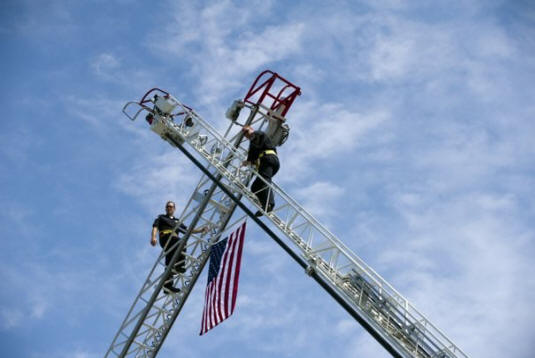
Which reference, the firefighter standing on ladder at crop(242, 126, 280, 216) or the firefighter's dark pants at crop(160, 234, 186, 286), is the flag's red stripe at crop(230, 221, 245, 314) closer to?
the firefighter standing on ladder at crop(242, 126, 280, 216)

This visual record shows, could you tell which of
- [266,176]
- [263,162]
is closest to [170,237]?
[266,176]

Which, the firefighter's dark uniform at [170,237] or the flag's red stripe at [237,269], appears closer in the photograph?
the flag's red stripe at [237,269]

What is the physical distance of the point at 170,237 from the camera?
18906mm

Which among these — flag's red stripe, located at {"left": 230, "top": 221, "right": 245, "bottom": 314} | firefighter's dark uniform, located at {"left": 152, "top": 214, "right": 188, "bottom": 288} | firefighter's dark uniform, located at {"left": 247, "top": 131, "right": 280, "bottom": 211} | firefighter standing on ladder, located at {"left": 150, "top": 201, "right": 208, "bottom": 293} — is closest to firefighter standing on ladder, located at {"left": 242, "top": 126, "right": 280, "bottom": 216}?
firefighter's dark uniform, located at {"left": 247, "top": 131, "right": 280, "bottom": 211}

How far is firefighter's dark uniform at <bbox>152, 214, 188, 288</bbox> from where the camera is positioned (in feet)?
61.9

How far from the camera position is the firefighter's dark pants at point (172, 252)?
1883cm

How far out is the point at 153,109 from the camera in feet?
63.1

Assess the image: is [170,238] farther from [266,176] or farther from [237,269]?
[266,176]

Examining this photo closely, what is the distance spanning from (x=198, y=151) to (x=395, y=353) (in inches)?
251

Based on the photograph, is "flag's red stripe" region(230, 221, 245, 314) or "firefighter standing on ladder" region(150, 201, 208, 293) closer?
"flag's red stripe" region(230, 221, 245, 314)

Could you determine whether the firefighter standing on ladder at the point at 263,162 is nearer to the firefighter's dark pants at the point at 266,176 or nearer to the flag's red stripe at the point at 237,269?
the firefighter's dark pants at the point at 266,176

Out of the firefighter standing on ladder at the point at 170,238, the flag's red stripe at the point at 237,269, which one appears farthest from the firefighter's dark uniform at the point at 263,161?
the firefighter standing on ladder at the point at 170,238

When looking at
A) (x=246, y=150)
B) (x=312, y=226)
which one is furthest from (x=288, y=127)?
(x=312, y=226)

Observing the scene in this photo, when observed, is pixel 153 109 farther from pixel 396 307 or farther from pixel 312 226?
pixel 396 307
